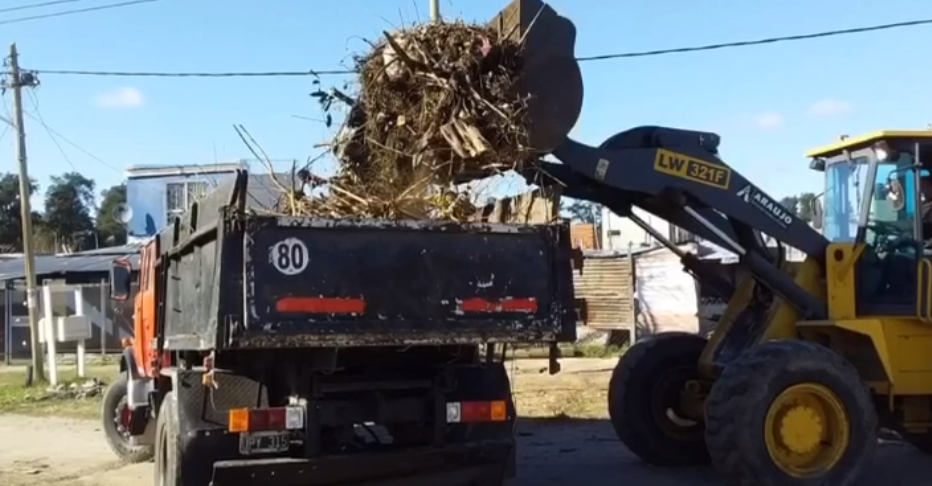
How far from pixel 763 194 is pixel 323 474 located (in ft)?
15.0

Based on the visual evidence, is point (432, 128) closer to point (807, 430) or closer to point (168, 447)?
point (168, 447)

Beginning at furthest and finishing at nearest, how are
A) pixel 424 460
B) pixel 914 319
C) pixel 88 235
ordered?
pixel 88 235 → pixel 914 319 → pixel 424 460

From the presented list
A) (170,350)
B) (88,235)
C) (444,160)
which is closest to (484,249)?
(444,160)

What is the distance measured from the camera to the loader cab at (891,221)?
1012 centimetres

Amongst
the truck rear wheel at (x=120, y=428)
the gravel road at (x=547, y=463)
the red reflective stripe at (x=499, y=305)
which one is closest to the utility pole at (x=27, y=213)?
the gravel road at (x=547, y=463)

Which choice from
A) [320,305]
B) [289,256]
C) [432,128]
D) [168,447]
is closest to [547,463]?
[432,128]

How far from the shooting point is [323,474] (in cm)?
740

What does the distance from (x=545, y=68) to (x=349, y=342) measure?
259 centimetres

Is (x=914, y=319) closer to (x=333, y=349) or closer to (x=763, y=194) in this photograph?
(x=763, y=194)

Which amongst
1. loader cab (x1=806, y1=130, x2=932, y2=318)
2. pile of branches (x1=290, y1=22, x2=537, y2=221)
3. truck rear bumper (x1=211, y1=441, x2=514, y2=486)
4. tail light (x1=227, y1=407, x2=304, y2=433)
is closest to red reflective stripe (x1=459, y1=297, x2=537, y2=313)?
pile of branches (x1=290, y1=22, x2=537, y2=221)

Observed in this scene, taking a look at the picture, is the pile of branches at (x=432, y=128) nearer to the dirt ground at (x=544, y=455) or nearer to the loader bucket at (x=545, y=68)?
the loader bucket at (x=545, y=68)

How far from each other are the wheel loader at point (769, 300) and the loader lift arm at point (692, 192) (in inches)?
0.5

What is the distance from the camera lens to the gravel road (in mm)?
10281

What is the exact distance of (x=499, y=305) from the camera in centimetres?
743
